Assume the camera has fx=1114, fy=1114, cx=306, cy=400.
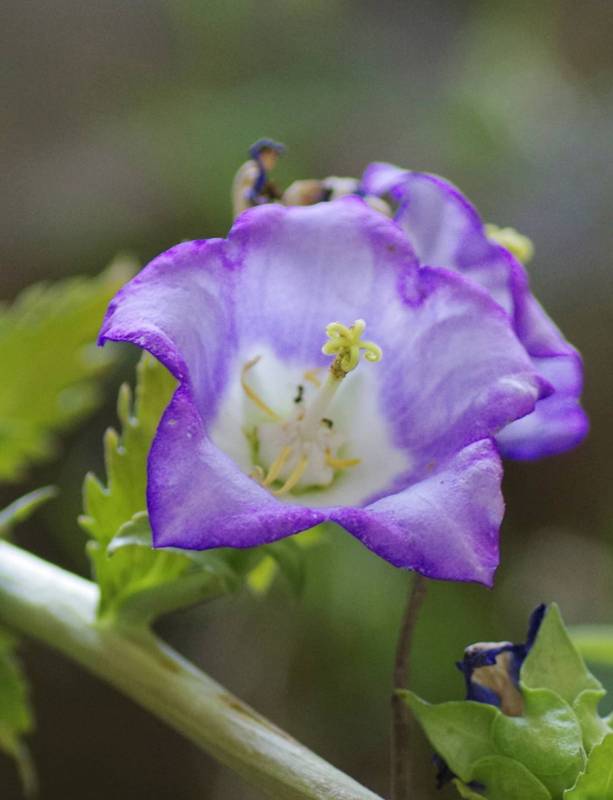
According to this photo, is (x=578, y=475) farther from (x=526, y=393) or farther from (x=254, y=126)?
(x=526, y=393)

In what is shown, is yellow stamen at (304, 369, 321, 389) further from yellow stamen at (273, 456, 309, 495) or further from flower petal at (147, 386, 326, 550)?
flower petal at (147, 386, 326, 550)

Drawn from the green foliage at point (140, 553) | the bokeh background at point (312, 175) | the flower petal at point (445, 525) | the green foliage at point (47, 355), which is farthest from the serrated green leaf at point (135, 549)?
the bokeh background at point (312, 175)

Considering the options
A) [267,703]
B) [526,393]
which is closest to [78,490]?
[267,703]

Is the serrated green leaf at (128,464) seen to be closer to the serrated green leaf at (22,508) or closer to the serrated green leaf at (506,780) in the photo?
the serrated green leaf at (22,508)

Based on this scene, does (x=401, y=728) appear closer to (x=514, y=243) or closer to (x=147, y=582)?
(x=147, y=582)

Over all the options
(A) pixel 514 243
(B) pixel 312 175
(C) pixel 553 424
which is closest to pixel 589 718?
(C) pixel 553 424

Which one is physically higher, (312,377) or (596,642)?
(312,377)

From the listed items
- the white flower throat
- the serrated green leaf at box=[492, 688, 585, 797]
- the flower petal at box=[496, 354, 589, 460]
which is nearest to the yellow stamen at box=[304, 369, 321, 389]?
the white flower throat
